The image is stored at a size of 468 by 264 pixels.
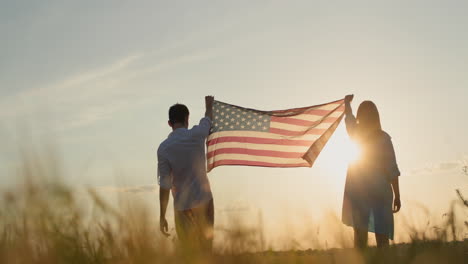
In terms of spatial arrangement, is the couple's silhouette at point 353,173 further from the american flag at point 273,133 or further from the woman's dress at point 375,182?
the american flag at point 273,133

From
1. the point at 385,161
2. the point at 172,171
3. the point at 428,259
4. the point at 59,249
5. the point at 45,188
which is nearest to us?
the point at 45,188

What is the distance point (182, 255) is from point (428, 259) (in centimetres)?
104

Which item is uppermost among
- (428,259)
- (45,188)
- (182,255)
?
(45,188)

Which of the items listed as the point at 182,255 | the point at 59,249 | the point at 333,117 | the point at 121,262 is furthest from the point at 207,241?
the point at 333,117

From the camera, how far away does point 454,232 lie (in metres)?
2.52

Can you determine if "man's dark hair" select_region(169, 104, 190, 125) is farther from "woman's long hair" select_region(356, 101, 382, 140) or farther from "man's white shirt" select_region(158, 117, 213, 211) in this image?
"woman's long hair" select_region(356, 101, 382, 140)

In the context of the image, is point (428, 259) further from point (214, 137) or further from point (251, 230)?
point (214, 137)

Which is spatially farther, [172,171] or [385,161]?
[385,161]

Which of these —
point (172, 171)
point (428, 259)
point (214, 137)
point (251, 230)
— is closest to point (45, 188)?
point (251, 230)

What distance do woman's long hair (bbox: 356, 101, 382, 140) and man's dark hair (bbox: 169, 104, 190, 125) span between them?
2.08 meters

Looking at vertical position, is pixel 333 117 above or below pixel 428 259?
above

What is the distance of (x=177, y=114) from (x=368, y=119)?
2.22 m

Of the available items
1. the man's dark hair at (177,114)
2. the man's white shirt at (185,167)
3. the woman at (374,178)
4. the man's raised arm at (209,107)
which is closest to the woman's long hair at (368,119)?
the woman at (374,178)

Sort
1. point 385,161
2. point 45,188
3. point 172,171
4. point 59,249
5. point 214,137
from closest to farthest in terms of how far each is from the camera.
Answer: point 45,188
point 59,249
point 172,171
point 385,161
point 214,137
